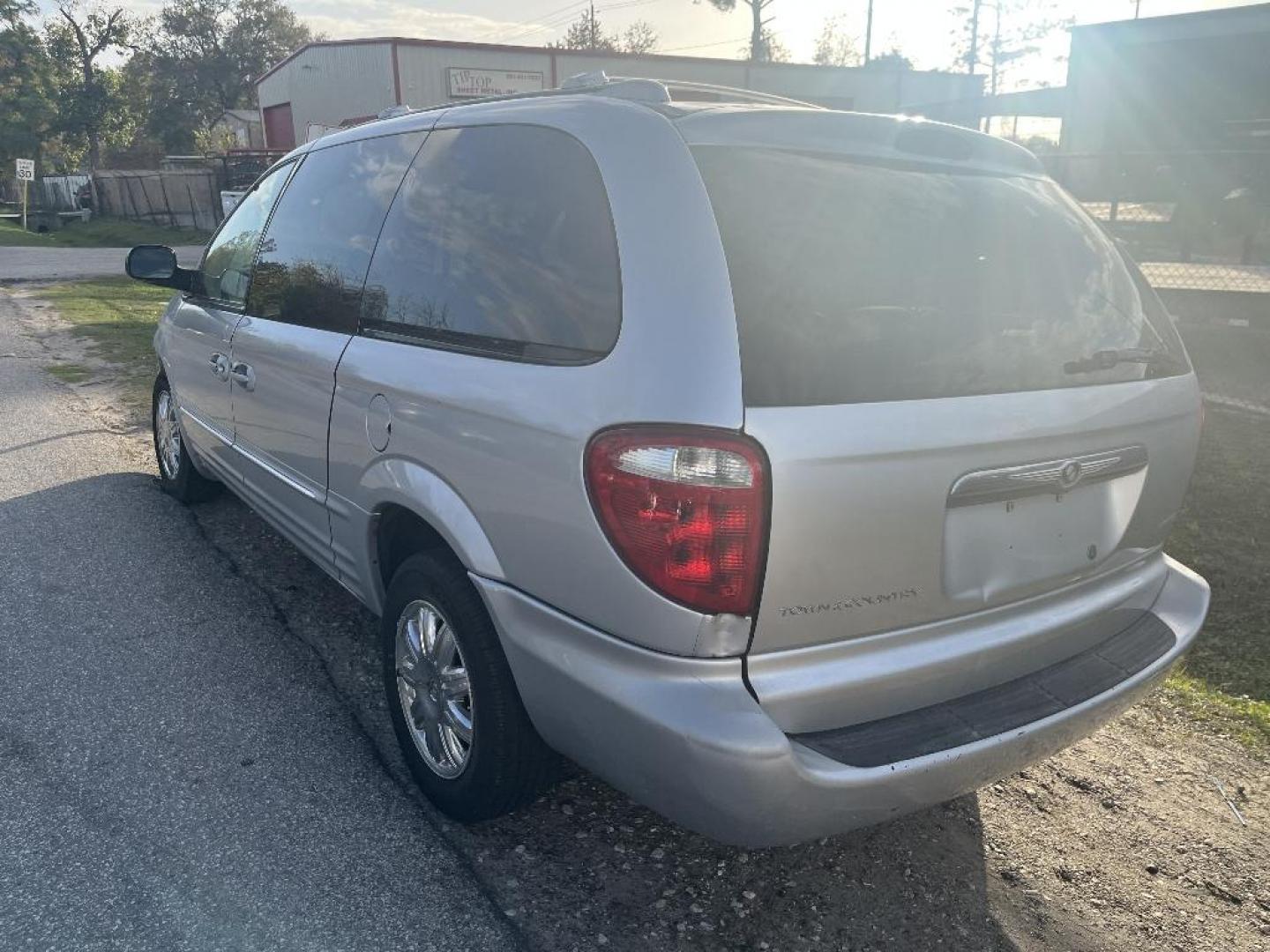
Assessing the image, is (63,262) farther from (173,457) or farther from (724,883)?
(724,883)

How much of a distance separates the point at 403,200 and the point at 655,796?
191 centimetres

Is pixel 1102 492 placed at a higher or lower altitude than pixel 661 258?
lower

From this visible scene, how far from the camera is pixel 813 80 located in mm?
34562

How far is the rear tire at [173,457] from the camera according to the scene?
17.2 feet

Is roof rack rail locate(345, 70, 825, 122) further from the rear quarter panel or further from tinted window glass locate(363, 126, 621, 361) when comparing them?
tinted window glass locate(363, 126, 621, 361)

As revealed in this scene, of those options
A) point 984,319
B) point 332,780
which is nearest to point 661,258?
point 984,319

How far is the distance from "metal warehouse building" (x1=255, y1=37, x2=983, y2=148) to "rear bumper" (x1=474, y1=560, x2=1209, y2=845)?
27467mm

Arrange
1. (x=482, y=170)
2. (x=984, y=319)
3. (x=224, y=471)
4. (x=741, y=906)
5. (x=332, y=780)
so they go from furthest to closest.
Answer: (x=224, y=471) < (x=332, y=780) < (x=482, y=170) < (x=741, y=906) < (x=984, y=319)

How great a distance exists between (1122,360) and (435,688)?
6.63 ft

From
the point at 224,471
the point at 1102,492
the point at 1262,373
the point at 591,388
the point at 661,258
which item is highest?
the point at 661,258

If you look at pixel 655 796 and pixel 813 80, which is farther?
pixel 813 80

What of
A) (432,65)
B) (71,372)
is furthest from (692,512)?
(432,65)

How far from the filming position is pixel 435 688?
9.16ft

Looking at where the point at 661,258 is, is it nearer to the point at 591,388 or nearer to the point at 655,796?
the point at 591,388
